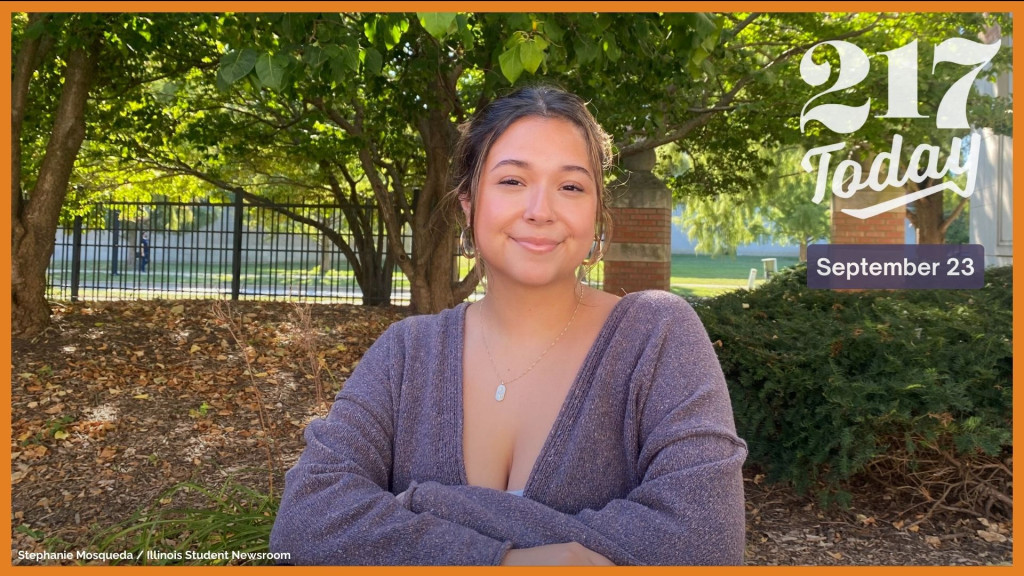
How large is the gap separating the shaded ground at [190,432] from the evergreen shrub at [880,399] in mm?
240

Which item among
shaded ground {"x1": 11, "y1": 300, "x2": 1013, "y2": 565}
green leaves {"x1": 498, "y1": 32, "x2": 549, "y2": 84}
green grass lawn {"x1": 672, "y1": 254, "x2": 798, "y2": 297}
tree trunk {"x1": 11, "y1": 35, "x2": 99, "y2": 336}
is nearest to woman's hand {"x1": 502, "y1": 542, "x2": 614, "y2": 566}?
green leaves {"x1": 498, "y1": 32, "x2": 549, "y2": 84}

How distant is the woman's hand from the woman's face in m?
0.52

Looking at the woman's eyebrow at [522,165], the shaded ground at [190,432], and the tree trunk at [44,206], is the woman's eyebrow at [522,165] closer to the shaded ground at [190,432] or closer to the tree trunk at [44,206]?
the shaded ground at [190,432]

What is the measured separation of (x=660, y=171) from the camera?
15359mm

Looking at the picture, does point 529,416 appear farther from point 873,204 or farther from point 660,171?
point 660,171

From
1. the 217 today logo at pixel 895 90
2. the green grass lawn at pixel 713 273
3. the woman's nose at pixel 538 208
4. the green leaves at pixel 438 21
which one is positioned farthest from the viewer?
the green grass lawn at pixel 713 273

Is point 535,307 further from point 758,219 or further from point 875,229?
point 758,219

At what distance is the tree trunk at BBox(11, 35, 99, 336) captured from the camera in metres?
7.03

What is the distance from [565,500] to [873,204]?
10.5 meters

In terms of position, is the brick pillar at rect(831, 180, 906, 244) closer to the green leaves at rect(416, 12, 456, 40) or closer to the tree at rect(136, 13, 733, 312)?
the tree at rect(136, 13, 733, 312)

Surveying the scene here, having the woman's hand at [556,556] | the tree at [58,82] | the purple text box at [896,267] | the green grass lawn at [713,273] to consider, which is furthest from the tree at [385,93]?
the green grass lawn at [713,273]

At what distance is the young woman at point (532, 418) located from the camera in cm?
149

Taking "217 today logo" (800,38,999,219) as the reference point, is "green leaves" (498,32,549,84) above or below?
below

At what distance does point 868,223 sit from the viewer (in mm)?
10664
